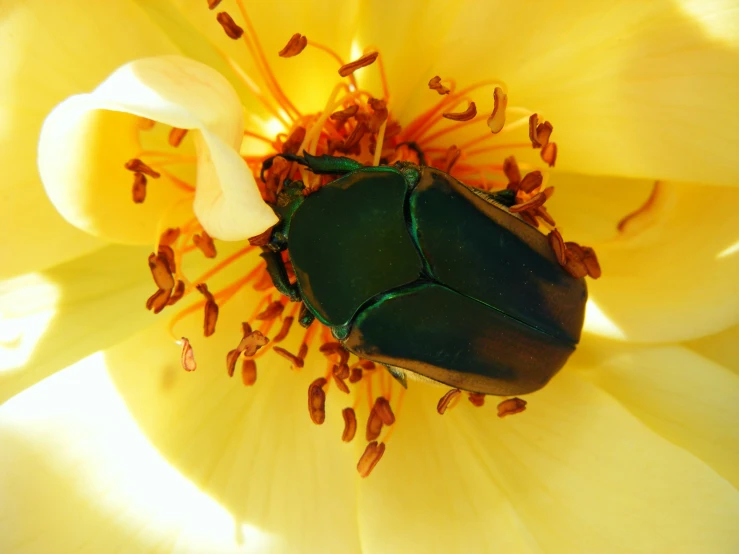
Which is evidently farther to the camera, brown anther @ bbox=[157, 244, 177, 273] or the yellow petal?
brown anther @ bbox=[157, 244, 177, 273]

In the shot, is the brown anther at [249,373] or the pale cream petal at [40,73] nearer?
the pale cream petal at [40,73]

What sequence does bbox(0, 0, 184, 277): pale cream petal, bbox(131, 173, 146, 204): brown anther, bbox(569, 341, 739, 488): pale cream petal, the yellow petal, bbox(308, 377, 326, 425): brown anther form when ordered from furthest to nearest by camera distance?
bbox(569, 341, 739, 488): pale cream petal
bbox(308, 377, 326, 425): brown anther
bbox(131, 173, 146, 204): brown anther
bbox(0, 0, 184, 277): pale cream petal
the yellow petal

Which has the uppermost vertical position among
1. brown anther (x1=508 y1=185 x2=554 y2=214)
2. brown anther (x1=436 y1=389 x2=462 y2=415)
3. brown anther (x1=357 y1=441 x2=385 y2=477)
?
brown anther (x1=508 y1=185 x2=554 y2=214)

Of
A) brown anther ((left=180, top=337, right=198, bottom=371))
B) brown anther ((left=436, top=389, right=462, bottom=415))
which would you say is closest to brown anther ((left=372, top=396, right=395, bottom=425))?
brown anther ((left=436, top=389, right=462, bottom=415))

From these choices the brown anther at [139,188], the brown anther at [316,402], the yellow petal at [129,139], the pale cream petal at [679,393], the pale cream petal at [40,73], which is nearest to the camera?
the yellow petal at [129,139]

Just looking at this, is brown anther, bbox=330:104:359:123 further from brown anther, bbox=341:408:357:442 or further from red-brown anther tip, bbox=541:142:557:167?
brown anther, bbox=341:408:357:442

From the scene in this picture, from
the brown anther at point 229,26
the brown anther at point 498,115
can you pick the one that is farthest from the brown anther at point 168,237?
the brown anther at point 498,115

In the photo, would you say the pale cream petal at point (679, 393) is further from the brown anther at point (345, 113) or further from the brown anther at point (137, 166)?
the brown anther at point (137, 166)

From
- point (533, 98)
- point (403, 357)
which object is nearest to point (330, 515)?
point (403, 357)
